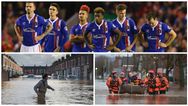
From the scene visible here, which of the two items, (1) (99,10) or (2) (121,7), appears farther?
(2) (121,7)

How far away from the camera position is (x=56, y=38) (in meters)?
6.66

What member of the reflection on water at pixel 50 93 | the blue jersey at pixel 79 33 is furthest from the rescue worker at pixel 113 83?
the blue jersey at pixel 79 33

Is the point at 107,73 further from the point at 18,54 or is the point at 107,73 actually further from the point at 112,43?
the point at 18,54

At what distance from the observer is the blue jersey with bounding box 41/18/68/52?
261 inches

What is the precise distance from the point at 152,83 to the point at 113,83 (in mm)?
563

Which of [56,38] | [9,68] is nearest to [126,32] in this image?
[56,38]

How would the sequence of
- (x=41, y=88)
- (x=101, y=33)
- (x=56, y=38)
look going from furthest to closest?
(x=56, y=38) → (x=101, y=33) → (x=41, y=88)

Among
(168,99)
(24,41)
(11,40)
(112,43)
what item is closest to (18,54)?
(24,41)

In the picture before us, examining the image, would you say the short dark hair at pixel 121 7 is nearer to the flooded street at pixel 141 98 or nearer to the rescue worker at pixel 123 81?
the rescue worker at pixel 123 81

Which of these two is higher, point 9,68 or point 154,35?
point 154,35

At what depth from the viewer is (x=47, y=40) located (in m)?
6.65

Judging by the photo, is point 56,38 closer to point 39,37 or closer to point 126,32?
point 39,37

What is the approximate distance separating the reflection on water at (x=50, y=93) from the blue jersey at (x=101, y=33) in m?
0.62

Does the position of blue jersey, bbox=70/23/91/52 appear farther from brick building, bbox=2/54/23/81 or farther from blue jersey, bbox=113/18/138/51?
brick building, bbox=2/54/23/81
